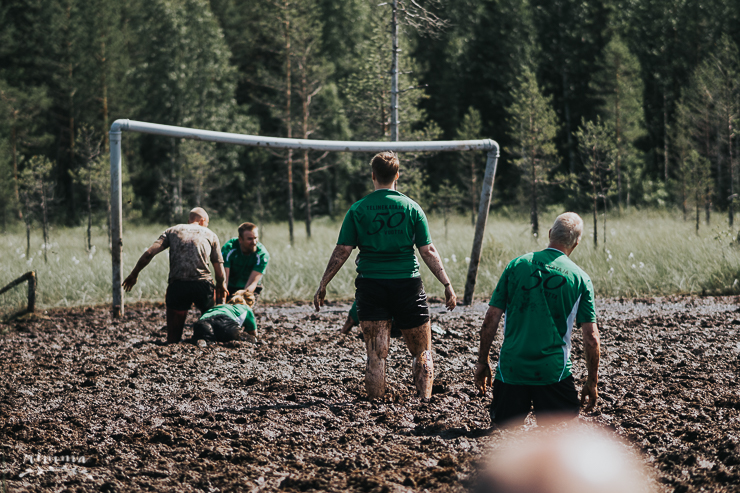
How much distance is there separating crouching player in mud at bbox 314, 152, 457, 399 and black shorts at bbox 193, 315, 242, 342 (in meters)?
2.83

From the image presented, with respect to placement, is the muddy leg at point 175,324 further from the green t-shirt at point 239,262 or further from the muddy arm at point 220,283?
the green t-shirt at point 239,262

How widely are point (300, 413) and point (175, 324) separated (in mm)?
3183

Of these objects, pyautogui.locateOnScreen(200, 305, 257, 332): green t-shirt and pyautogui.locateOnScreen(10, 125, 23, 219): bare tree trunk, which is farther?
pyautogui.locateOnScreen(10, 125, 23, 219): bare tree trunk

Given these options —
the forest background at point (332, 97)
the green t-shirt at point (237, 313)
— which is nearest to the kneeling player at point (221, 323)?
Result: the green t-shirt at point (237, 313)

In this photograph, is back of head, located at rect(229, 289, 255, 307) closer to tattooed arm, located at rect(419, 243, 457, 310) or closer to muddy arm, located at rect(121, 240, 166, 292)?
muddy arm, located at rect(121, 240, 166, 292)

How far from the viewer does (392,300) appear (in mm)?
4879

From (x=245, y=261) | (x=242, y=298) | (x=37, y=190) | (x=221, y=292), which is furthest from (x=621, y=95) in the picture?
(x=221, y=292)

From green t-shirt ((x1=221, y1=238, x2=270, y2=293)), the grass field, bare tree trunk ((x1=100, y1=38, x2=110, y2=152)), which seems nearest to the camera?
green t-shirt ((x1=221, y1=238, x2=270, y2=293))

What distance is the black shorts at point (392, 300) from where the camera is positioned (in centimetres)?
485

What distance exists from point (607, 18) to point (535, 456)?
144ft

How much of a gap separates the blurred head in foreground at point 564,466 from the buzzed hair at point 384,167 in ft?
6.77

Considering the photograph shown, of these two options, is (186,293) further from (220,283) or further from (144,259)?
(144,259)

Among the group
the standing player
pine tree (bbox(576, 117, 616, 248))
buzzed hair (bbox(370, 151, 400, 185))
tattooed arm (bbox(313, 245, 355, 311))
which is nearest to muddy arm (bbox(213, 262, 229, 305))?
the standing player

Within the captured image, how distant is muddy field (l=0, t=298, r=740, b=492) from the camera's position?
3652 millimetres
